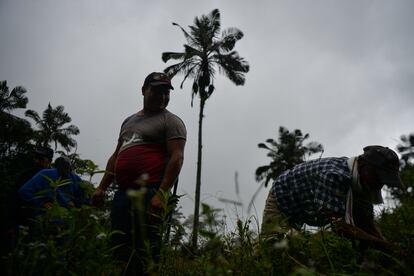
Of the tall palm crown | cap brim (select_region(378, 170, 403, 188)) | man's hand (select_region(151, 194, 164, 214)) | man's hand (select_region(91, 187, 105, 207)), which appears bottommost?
man's hand (select_region(151, 194, 164, 214))

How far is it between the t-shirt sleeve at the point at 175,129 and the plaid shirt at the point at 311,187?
783mm

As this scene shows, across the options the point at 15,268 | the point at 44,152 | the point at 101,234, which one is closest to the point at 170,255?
the point at 101,234

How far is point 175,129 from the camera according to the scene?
8.53ft

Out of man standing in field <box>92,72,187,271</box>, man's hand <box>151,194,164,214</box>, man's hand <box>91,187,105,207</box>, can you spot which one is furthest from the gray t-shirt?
man's hand <box>151,194,164,214</box>

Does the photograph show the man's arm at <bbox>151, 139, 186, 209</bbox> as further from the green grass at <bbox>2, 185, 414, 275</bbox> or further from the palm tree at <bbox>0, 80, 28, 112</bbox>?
the palm tree at <bbox>0, 80, 28, 112</bbox>

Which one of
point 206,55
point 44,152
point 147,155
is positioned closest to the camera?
point 147,155

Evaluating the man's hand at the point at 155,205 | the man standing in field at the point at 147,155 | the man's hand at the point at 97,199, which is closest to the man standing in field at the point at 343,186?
the man's hand at the point at 155,205

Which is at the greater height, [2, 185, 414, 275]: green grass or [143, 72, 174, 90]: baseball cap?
[143, 72, 174, 90]: baseball cap

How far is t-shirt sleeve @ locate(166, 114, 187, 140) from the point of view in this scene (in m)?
2.58

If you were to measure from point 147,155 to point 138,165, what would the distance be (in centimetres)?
9

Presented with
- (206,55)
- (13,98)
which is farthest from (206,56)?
(13,98)

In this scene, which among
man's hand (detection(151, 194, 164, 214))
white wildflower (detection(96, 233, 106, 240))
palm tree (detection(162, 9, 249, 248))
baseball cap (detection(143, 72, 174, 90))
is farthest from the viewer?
palm tree (detection(162, 9, 249, 248))

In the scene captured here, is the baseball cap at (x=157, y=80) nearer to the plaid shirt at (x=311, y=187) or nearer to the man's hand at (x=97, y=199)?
the man's hand at (x=97, y=199)

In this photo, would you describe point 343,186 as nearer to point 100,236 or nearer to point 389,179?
point 389,179
